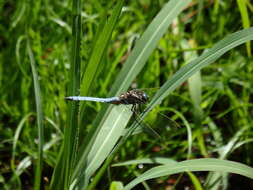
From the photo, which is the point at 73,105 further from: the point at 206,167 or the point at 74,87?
the point at 206,167

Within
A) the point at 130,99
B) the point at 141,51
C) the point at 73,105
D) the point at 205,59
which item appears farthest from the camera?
the point at 141,51

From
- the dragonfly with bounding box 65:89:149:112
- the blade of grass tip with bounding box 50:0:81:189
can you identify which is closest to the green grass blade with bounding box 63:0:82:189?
the blade of grass tip with bounding box 50:0:81:189

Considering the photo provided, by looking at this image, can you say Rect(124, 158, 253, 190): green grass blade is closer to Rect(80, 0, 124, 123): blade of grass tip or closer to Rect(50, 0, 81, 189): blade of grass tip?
Rect(50, 0, 81, 189): blade of grass tip

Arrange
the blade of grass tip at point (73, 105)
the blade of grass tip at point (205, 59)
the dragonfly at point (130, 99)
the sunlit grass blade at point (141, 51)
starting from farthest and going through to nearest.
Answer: the sunlit grass blade at point (141, 51)
the dragonfly at point (130, 99)
the blade of grass tip at point (205, 59)
the blade of grass tip at point (73, 105)

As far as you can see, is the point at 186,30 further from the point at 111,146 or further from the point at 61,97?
the point at 111,146

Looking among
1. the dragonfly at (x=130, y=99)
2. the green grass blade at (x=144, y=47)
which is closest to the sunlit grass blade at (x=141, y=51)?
the green grass blade at (x=144, y=47)

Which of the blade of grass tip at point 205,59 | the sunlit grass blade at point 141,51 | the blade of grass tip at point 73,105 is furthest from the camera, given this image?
the sunlit grass blade at point 141,51

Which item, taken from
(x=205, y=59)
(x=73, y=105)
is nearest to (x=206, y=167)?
(x=205, y=59)

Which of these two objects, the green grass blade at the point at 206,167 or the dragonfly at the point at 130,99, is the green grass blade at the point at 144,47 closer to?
the dragonfly at the point at 130,99
